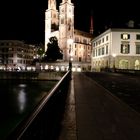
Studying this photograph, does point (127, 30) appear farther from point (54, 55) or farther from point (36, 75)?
point (54, 55)

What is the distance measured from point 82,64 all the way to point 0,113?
78921 mm

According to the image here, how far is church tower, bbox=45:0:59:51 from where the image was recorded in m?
153

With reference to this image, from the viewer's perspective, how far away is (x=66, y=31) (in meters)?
138

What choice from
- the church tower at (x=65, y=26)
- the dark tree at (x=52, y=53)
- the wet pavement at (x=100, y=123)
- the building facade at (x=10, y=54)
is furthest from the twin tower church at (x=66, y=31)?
the wet pavement at (x=100, y=123)

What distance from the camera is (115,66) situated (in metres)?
70.2

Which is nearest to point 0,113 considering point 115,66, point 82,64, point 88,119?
point 88,119

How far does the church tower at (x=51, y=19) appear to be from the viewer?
15309 centimetres

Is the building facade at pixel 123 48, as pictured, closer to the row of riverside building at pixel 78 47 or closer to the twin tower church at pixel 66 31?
the row of riverside building at pixel 78 47

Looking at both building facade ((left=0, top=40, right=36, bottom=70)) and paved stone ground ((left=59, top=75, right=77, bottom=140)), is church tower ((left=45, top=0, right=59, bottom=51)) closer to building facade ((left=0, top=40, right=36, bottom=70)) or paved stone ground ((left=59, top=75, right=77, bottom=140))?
building facade ((left=0, top=40, right=36, bottom=70))

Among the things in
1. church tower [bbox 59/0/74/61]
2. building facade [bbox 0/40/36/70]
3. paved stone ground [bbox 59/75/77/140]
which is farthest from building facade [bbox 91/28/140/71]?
building facade [bbox 0/40/36/70]

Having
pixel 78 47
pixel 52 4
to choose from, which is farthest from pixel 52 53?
pixel 52 4

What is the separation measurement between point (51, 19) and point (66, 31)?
19.5 metres

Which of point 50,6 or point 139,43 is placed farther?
point 50,6

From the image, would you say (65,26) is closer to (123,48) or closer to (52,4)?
(52,4)
